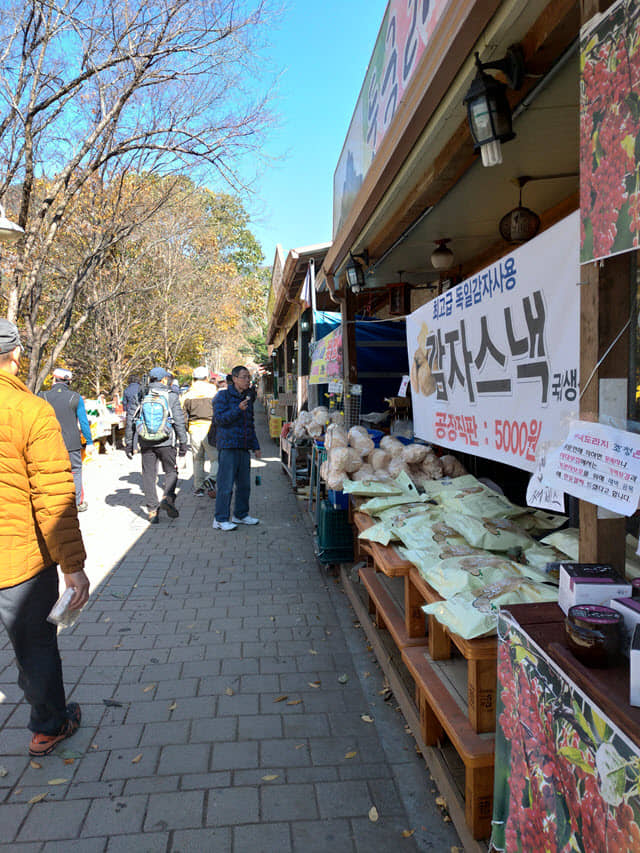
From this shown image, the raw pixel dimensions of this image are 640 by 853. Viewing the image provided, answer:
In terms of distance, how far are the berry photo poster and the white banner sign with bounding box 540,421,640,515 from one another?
50 cm

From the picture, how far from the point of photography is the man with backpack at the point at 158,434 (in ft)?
22.2

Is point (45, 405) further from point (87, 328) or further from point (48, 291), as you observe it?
point (87, 328)

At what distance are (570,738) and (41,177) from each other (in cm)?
1038

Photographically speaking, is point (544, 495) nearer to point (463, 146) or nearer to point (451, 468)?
point (463, 146)

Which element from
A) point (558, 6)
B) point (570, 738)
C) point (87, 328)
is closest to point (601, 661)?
point (570, 738)

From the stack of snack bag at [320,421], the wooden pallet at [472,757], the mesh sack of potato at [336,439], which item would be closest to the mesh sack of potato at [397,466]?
the mesh sack of potato at [336,439]

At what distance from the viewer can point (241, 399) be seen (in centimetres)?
671

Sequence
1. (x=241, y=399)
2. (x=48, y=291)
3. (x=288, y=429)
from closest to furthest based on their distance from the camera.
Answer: (x=241, y=399)
(x=288, y=429)
(x=48, y=291)

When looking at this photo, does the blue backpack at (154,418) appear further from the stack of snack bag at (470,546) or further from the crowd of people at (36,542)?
the crowd of people at (36,542)

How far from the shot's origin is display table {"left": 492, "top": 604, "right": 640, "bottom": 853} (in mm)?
1170

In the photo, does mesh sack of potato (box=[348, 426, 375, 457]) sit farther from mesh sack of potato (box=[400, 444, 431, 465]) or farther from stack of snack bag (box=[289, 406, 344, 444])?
stack of snack bag (box=[289, 406, 344, 444])

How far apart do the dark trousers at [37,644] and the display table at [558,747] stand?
2145 mm

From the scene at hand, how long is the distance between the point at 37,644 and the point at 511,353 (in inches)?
107

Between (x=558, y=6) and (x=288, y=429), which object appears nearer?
(x=558, y=6)
